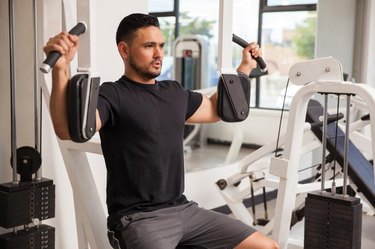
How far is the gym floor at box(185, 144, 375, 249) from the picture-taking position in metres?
3.86

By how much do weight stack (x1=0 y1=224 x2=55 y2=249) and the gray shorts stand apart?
57 centimetres

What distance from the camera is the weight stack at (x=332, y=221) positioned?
77.6 inches

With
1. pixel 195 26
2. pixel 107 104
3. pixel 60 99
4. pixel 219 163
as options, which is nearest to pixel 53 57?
pixel 60 99

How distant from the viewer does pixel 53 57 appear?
4.57 feet

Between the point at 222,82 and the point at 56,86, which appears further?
the point at 222,82

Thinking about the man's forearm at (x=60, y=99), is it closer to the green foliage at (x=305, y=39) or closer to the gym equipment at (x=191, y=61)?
the gym equipment at (x=191, y=61)

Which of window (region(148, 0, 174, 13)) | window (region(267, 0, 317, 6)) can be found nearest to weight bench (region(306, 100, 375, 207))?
window (region(267, 0, 317, 6))

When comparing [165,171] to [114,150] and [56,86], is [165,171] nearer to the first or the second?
[114,150]

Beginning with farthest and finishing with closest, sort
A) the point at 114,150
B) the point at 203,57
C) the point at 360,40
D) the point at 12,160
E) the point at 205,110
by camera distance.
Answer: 1. the point at 203,57
2. the point at 360,40
3. the point at 12,160
4. the point at 205,110
5. the point at 114,150

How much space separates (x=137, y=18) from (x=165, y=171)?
0.59 metres

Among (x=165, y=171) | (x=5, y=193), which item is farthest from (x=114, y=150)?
(x=5, y=193)

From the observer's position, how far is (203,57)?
253 inches

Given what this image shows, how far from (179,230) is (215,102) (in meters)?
0.58

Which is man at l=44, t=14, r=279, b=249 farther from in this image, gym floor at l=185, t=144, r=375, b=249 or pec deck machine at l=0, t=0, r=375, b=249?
gym floor at l=185, t=144, r=375, b=249
